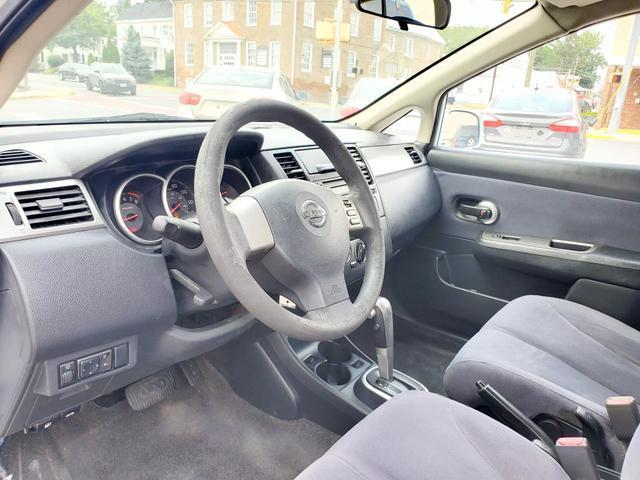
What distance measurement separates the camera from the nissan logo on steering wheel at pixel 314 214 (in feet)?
3.87

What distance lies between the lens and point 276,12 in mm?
4543

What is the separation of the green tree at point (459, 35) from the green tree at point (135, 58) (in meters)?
1.10

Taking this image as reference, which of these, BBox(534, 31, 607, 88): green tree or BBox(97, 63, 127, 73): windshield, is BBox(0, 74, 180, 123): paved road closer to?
BBox(97, 63, 127, 73): windshield

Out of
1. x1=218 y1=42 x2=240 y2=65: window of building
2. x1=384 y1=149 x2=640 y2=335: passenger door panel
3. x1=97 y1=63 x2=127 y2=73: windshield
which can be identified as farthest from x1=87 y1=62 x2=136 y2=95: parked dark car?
x1=384 y1=149 x2=640 y2=335: passenger door panel

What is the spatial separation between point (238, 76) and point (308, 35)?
1.50 meters

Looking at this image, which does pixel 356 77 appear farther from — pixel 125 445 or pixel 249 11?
pixel 125 445

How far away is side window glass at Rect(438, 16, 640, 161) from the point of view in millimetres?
2146

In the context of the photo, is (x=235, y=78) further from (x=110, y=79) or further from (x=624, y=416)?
(x=624, y=416)

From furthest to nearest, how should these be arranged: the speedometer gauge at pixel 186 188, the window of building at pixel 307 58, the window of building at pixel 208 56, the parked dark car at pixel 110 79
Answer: the window of building at pixel 307 58, the window of building at pixel 208 56, the parked dark car at pixel 110 79, the speedometer gauge at pixel 186 188

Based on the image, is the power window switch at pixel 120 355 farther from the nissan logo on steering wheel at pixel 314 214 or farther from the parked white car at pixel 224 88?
the parked white car at pixel 224 88

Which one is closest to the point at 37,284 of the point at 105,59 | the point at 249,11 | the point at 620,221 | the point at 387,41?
the point at 105,59

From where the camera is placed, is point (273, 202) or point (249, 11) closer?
point (273, 202)

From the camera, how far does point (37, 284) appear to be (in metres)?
1.11

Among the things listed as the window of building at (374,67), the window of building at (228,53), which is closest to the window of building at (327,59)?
the window of building at (374,67)
